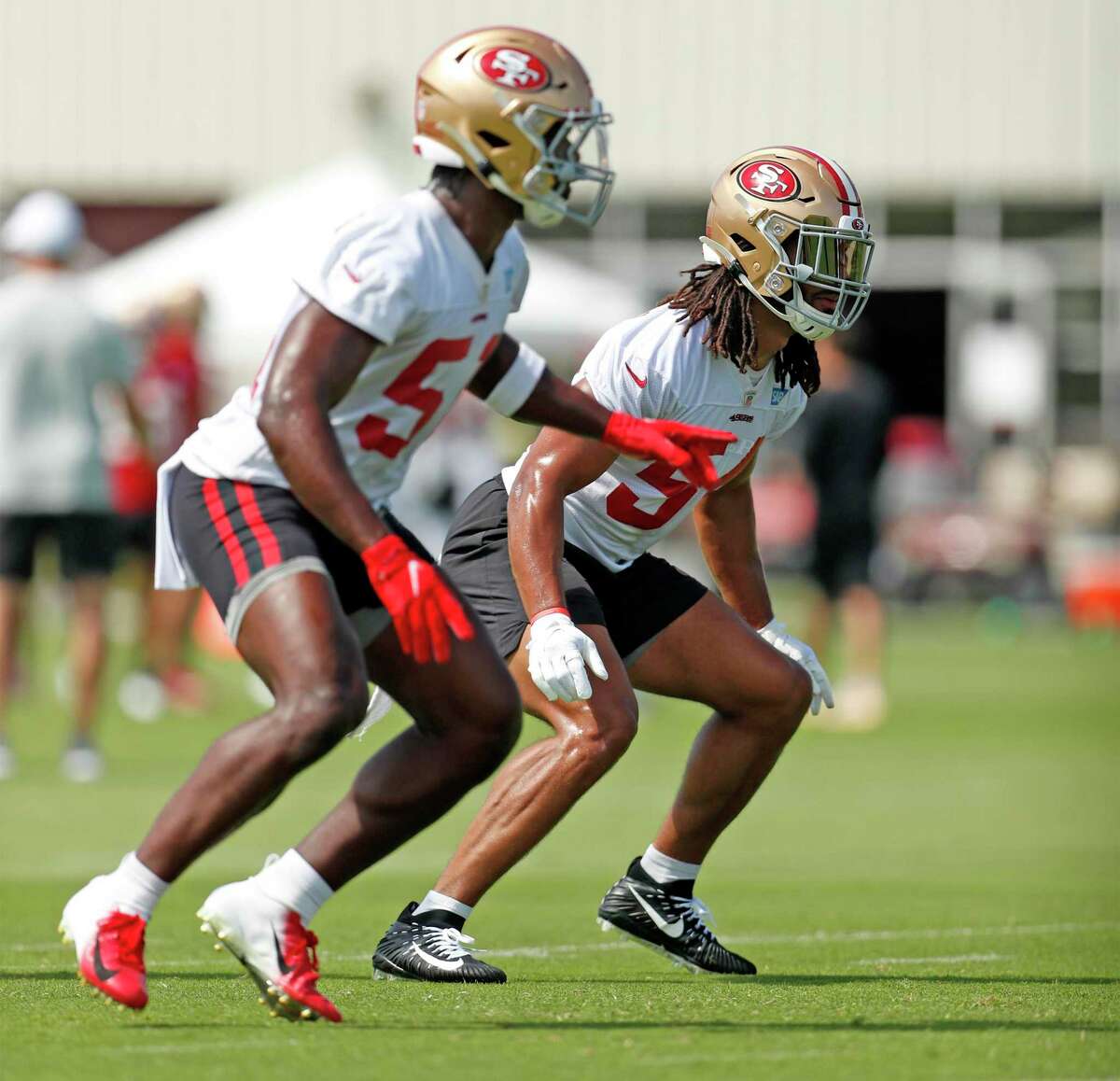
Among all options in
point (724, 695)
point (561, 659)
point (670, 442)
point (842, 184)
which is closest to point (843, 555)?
point (842, 184)

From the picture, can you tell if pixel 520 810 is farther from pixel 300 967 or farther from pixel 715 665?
pixel 300 967

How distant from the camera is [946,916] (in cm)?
764

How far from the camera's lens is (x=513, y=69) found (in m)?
4.98

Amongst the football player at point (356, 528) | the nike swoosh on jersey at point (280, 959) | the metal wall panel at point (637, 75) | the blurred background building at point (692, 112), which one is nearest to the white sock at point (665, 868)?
the football player at point (356, 528)

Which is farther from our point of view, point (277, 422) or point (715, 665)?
point (715, 665)

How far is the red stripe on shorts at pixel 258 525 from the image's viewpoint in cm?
481

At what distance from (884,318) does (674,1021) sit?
1230 inches

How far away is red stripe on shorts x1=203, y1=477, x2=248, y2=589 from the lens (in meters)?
4.83

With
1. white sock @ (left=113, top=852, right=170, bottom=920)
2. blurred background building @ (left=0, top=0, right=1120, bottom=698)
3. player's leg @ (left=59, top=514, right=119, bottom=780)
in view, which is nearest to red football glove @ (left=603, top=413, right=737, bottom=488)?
white sock @ (left=113, top=852, right=170, bottom=920)

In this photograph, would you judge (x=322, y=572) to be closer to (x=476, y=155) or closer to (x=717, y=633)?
(x=476, y=155)

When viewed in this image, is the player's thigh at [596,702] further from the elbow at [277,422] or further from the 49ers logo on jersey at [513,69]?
the 49ers logo on jersey at [513,69]

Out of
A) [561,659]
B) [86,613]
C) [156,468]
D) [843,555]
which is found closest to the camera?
[561,659]

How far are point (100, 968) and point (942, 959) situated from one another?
2742 millimetres

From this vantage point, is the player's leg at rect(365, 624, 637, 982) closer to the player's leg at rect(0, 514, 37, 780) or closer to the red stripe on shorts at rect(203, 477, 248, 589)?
the red stripe on shorts at rect(203, 477, 248, 589)
